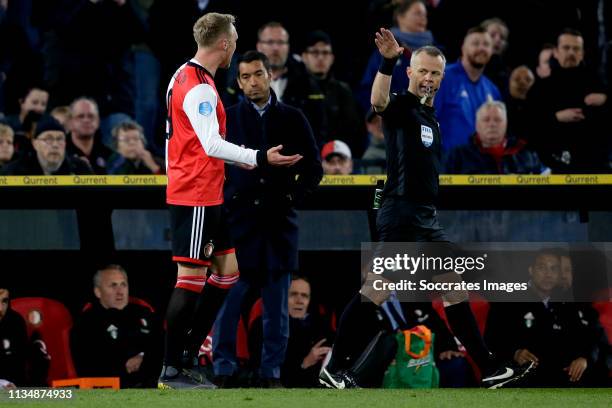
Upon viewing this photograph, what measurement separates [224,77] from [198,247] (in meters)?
4.65

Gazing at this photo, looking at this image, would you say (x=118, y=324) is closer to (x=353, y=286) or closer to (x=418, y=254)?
(x=353, y=286)

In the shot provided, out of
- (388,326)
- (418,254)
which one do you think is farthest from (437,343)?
(418,254)

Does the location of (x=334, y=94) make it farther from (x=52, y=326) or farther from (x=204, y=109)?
(x=204, y=109)

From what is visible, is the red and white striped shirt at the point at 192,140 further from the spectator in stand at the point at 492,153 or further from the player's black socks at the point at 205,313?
the spectator in stand at the point at 492,153

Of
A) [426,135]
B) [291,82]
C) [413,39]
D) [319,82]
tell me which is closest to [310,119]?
[291,82]

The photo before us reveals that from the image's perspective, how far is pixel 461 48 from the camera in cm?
1182

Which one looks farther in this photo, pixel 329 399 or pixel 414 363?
pixel 414 363

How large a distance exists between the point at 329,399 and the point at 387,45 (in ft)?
6.35

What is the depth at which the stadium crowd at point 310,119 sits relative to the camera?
8.41 meters

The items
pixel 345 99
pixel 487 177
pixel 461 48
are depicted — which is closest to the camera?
pixel 487 177

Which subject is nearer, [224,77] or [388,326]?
[388,326]

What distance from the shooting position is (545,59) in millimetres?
11844

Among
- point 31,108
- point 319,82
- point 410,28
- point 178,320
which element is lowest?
point 178,320

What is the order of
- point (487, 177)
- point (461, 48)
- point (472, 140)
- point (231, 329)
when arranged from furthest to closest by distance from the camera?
point (461, 48)
point (472, 140)
point (487, 177)
point (231, 329)
